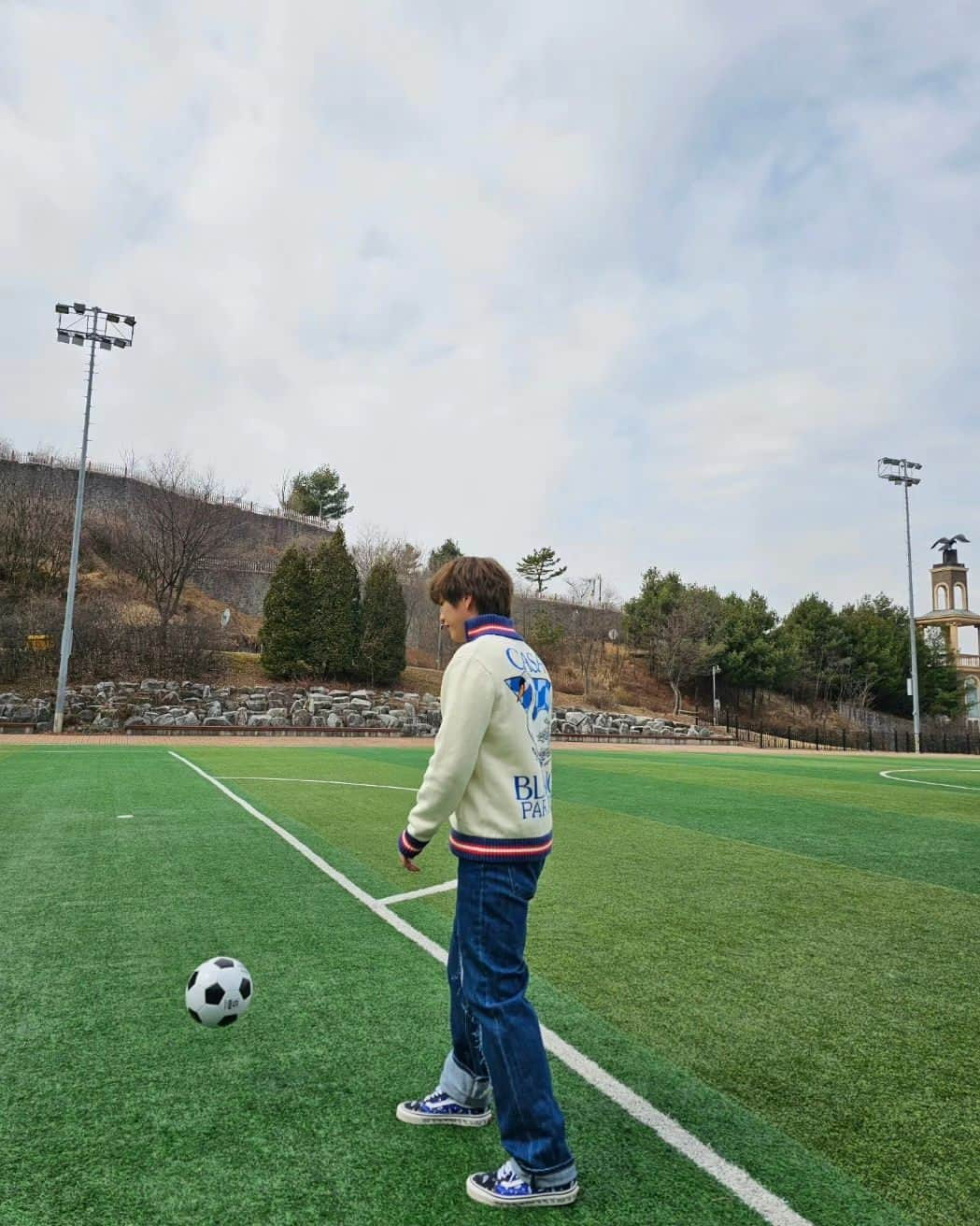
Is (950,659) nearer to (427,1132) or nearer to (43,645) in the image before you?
(43,645)

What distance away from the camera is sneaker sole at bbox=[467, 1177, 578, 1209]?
2.27 metres

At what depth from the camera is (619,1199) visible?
231cm

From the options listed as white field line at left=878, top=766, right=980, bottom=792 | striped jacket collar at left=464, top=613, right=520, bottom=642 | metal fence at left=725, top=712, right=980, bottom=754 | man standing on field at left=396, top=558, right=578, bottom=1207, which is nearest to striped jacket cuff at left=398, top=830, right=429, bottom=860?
man standing on field at left=396, top=558, right=578, bottom=1207

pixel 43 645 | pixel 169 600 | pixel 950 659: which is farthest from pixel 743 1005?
pixel 950 659

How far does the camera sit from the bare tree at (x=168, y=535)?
36.4m

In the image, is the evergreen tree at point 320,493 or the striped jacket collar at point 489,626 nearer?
the striped jacket collar at point 489,626

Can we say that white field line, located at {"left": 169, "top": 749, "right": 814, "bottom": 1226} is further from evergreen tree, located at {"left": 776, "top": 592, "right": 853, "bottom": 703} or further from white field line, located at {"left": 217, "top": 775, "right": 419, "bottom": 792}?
evergreen tree, located at {"left": 776, "top": 592, "right": 853, "bottom": 703}

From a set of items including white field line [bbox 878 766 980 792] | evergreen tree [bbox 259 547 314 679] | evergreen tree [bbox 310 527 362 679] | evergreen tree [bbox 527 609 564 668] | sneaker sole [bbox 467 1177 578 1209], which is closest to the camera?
sneaker sole [bbox 467 1177 578 1209]

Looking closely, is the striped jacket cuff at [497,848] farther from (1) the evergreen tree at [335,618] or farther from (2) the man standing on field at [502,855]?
(1) the evergreen tree at [335,618]

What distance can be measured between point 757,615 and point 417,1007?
51470 millimetres

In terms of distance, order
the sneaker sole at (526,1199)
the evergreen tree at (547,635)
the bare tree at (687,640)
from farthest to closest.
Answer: the evergreen tree at (547,635) → the bare tree at (687,640) → the sneaker sole at (526,1199)

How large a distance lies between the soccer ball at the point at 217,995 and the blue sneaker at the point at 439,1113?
0.85m

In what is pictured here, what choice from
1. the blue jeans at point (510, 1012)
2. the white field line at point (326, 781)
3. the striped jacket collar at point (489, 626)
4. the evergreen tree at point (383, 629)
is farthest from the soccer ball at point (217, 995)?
the evergreen tree at point (383, 629)

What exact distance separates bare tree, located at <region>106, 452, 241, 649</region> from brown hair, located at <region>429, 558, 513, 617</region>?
32642mm
